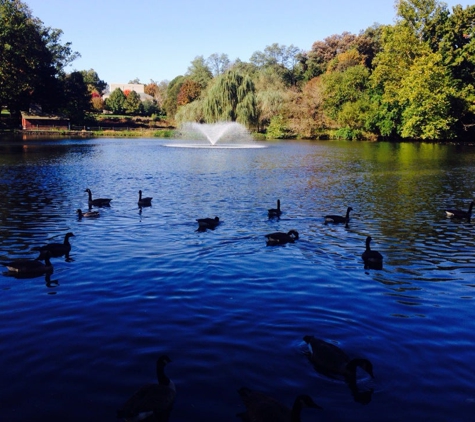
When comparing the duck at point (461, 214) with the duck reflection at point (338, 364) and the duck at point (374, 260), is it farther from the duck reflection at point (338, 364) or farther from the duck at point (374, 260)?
the duck reflection at point (338, 364)

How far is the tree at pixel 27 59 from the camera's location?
258 feet

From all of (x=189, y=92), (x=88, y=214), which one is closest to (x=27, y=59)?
(x=189, y=92)

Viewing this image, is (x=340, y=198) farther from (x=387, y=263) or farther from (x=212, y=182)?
(x=387, y=263)

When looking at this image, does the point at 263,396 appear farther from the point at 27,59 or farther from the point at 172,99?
the point at 172,99

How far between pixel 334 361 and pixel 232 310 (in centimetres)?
293

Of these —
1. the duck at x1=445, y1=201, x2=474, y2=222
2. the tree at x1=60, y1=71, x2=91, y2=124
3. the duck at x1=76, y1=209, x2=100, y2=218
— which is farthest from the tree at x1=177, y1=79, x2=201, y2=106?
the duck at x1=445, y1=201, x2=474, y2=222

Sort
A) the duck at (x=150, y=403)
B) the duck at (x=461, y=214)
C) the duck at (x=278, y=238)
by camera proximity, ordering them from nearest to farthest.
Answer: the duck at (x=150, y=403), the duck at (x=278, y=238), the duck at (x=461, y=214)

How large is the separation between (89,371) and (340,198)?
18989 millimetres

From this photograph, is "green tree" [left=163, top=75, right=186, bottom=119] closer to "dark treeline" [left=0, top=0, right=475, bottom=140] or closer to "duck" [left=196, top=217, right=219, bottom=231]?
"dark treeline" [left=0, top=0, right=475, bottom=140]

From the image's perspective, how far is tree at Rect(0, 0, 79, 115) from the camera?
78625 mm

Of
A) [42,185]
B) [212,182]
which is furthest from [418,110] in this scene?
[42,185]

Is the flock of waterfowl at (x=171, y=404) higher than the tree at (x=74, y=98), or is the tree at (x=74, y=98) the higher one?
the tree at (x=74, y=98)

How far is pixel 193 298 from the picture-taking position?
10.0m

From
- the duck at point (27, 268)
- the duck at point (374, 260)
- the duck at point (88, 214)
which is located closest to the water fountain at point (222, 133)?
the duck at point (88, 214)
